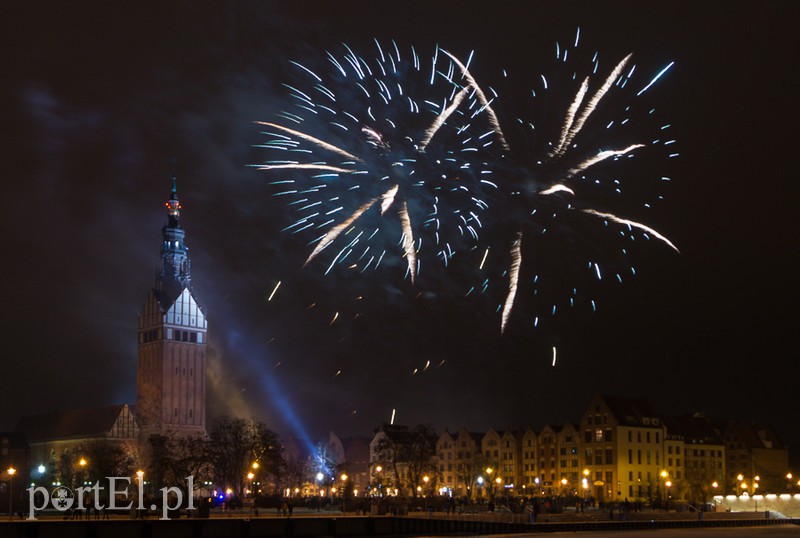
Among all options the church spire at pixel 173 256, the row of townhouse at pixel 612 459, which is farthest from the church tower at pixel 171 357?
the row of townhouse at pixel 612 459

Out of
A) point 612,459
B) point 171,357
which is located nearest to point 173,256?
point 171,357

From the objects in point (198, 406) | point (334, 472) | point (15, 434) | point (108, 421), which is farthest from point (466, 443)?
point (15, 434)

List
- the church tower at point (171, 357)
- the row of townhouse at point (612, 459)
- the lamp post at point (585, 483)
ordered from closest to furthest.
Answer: the lamp post at point (585, 483) → the row of townhouse at point (612, 459) → the church tower at point (171, 357)

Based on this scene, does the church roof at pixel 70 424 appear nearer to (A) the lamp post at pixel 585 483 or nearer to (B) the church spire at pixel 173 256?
(B) the church spire at pixel 173 256

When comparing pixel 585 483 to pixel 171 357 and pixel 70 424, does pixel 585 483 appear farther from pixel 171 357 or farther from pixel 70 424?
pixel 70 424

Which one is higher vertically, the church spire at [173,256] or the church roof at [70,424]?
the church spire at [173,256]

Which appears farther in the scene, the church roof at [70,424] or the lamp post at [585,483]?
the church roof at [70,424]

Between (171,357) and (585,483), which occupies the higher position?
(171,357)

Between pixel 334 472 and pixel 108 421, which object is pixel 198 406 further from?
pixel 334 472

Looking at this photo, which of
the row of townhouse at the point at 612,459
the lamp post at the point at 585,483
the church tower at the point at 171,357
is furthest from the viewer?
the church tower at the point at 171,357
